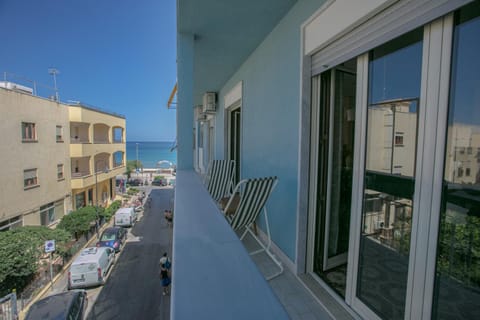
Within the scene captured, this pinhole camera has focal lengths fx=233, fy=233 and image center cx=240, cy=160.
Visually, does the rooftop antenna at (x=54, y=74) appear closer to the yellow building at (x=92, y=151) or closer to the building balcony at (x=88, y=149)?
the yellow building at (x=92, y=151)

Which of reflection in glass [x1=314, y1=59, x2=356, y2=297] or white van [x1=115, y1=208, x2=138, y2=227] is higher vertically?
reflection in glass [x1=314, y1=59, x2=356, y2=297]

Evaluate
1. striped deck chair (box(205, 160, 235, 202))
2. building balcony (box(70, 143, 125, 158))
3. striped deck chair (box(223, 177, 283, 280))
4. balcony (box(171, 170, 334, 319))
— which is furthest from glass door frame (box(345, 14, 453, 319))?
building balcony (box(70, 143, 125, 158))

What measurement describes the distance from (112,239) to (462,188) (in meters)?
13.1

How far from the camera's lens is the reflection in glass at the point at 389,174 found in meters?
1.25

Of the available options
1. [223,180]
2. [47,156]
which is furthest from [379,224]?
[47,156]

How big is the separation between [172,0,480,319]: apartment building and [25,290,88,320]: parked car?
6090 mm

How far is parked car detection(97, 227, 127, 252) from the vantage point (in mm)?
10988

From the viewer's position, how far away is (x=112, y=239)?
37.1ft

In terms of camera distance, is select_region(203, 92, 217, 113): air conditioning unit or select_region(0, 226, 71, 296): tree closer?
select_region(203, 92, 217, 113): air conditioning unit

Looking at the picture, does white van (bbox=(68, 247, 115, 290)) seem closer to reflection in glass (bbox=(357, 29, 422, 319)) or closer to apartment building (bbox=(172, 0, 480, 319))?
apartment building (bbox=(172, 0, 480, 319))

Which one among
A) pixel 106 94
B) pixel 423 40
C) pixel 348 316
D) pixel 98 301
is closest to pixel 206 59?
pixel 423 40

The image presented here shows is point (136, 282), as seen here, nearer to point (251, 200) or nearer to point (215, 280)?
point (251, 200)

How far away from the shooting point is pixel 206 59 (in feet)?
13.5

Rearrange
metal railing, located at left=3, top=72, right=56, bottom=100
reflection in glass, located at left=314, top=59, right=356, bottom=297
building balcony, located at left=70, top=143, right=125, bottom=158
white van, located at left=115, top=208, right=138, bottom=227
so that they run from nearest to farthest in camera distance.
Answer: reflection in glass, located at left=314, top=59, right=356, bottom=297, metal railing, located at left=3, top=72, right=56, bottom=100, white van, located at left=115, top=208, right=138, bottom=227, building balcony, located at left=70, top=143, right=125, bottom=158
